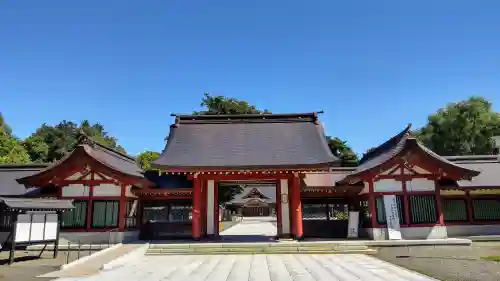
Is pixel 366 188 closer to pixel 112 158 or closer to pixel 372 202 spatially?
pixel 372 202

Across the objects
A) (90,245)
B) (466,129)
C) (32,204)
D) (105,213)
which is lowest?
(90,245)

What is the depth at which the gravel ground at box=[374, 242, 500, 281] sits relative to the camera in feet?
32.2

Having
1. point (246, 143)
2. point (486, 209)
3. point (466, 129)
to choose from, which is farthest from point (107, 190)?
point (466, 129)

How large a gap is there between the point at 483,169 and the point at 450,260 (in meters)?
12.2

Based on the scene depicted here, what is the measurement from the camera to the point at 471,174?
1839 centimetres

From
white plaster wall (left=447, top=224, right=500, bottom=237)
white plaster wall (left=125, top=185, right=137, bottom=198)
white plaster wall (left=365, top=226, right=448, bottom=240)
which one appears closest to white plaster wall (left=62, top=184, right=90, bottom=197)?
white plaster wall (left=125, top=185, right=137, bottom=198)

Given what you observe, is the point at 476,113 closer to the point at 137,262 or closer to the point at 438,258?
the point at 438,258

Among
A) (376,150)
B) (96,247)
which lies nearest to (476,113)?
(376,150)

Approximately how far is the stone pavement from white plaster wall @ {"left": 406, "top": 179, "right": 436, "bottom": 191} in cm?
618

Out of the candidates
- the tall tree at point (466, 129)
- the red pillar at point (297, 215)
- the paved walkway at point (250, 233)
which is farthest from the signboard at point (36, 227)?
the tall tree at point (466, 129)

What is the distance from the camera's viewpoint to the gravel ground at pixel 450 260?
9812mm

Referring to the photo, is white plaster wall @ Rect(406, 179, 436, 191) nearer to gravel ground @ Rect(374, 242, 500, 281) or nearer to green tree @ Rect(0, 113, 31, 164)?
gravel ground @ Rect(374, 242, 500, 281)

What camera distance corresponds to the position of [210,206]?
1933 cm

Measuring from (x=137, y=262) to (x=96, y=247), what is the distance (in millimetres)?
4887
